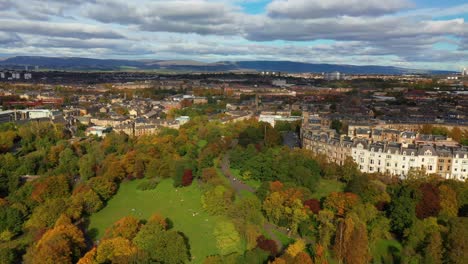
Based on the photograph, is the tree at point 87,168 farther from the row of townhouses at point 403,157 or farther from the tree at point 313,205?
the row of townhouses at point 403,157

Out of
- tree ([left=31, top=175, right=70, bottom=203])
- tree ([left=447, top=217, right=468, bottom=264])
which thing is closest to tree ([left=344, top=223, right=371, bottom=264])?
tree ([left=447, top=217, right=468, bottom=264])

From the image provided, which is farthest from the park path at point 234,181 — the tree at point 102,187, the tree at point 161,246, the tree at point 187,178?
the tree at point 161,246

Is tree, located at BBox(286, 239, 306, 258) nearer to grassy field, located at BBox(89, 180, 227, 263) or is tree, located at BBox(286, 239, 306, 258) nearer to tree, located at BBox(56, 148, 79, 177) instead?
grassy field, located at BBox(89, 180, 227, 263)

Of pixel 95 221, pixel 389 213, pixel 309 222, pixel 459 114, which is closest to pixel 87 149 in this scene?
pixel 95 221

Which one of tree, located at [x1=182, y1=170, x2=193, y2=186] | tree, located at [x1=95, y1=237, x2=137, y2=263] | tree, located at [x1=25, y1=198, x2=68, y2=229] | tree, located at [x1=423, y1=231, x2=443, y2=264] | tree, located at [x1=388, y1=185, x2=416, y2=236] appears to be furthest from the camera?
tree, located at [x1=182, y1=170, x2=193, y2=186]

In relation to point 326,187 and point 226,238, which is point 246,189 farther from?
point 226,238

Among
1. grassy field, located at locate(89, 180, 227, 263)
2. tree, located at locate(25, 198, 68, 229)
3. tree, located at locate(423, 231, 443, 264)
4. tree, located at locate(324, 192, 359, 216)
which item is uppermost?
tree, located at locate(324, 192, 359, 216)
